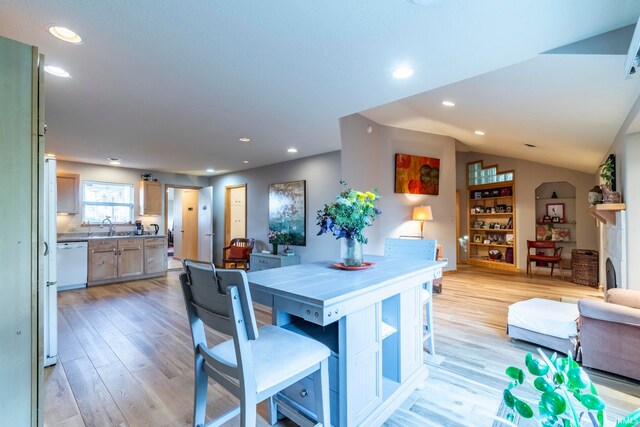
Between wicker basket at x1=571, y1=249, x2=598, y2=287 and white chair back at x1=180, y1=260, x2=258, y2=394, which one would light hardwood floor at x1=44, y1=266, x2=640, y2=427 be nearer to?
white chair back at x1=180, y1=260, x2=258, y2=394

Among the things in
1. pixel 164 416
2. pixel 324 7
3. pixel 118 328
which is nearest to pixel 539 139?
pixel 324 7

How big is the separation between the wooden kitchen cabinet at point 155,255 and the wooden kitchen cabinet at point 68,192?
1.40 metres

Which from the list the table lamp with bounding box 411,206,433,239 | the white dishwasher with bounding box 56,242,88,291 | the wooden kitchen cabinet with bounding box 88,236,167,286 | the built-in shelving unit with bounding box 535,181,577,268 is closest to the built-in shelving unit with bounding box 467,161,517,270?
the built-in shelving unit with bounding box 535,181,577,268

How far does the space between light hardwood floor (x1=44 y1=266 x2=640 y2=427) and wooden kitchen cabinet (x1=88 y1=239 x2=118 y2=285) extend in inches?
43.9

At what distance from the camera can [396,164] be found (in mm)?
5660

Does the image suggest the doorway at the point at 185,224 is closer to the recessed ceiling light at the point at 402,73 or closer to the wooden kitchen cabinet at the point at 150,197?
the wooden kitchen cabinet at the point at 150,197

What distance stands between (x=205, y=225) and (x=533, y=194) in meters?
7.94

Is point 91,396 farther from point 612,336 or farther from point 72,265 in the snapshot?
point 72,265

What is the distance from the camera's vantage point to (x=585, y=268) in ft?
17.6

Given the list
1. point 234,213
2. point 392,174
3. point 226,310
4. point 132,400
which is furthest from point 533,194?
point 132,400

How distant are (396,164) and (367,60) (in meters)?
3.80

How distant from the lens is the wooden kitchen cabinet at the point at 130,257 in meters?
5.56

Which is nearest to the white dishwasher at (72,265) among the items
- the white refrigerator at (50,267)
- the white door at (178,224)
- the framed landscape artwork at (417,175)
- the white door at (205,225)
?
the white door at (205,225)

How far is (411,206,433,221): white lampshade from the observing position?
5570 mm
